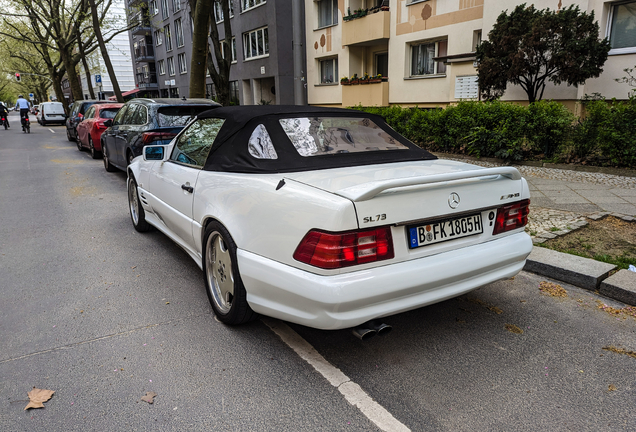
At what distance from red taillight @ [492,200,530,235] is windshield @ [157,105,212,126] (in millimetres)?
6415

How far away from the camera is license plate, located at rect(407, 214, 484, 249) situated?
2.70 meters

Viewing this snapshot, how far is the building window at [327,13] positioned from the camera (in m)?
23.2

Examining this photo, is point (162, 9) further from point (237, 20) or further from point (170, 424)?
point (170, 424)

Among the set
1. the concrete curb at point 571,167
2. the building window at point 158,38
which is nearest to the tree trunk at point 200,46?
the concrete curb at point 571,167

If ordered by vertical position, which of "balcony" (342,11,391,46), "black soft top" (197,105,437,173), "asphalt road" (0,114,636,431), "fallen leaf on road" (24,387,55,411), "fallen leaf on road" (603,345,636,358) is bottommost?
"fallen leaf on road" (603,345,636,358)

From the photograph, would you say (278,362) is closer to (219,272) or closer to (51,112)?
(219,272)

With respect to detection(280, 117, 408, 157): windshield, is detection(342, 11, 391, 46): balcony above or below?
above

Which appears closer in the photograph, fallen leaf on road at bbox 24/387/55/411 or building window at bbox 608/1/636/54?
fallen leaf on road at bbox 24/387/55/411

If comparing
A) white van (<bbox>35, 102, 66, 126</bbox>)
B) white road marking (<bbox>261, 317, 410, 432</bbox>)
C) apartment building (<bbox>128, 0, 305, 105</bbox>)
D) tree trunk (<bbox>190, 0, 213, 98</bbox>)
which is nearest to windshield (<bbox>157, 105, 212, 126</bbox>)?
tree trunk (<bbox>190, 0, 213, 98</bbox>)

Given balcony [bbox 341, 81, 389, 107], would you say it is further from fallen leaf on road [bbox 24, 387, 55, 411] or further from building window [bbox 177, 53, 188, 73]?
building window [bbox 177, 53, 188, 73]

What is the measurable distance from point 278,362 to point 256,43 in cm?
2909

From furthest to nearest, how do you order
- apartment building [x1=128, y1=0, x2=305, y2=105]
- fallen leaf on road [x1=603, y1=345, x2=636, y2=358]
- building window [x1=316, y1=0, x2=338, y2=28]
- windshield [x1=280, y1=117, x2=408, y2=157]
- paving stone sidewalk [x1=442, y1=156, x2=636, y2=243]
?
apartment building [x1=128, y1=0, x2=305, y2=105] → building window [x1=316, y1=0, x2=338, y2=28] → paving stone sidewalk [x1=442, y1=156, x2=636, y2=243] → windshield [x1=280, y1=117, x2=408, y2=157] → fallen leaf on road [x1=603, y1=345, x2=636, y2=358]

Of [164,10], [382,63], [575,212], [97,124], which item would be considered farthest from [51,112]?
[575,212]

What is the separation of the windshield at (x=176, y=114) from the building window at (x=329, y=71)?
54.2ft
